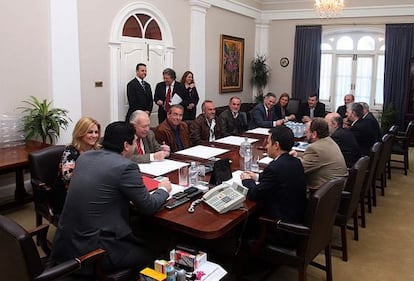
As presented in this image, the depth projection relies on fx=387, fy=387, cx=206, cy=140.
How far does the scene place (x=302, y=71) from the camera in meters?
9.14

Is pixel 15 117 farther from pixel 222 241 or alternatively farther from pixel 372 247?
pixel 372 247

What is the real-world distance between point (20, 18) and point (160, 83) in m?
2.21

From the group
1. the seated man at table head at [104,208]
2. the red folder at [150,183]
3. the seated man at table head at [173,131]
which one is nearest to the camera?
the seated man at table head at [104,208]

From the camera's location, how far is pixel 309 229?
2.20 metres

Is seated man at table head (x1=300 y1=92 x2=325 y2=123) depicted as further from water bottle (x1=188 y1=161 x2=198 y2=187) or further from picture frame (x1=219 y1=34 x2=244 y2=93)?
water bottle (x1=188 y1=161 x2=198 y2=187)

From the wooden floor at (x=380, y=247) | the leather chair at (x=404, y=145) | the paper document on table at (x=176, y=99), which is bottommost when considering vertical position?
the wooden floor at (x=380, y=247)

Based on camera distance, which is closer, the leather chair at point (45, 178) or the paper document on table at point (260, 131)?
the leather chair at point (45, 178)

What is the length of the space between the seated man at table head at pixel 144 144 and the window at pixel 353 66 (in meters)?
6.45

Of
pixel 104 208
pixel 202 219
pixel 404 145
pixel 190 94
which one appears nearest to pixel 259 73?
pixel 190 94

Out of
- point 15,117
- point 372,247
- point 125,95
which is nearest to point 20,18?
point 15,117

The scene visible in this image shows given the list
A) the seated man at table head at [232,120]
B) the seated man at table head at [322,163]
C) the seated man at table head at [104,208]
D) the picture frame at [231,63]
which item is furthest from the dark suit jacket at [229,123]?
the seated man at table head at [104,208]

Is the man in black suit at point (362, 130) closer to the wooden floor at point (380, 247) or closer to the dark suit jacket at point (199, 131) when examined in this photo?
the wooden floor at point (380, 247)

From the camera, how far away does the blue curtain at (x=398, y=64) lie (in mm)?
8086

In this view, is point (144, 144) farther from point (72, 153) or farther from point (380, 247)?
point (380, 247)
